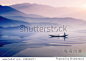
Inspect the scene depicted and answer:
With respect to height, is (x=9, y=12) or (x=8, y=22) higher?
(x=9, y=12)

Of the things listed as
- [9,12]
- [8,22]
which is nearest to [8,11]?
[9,12]

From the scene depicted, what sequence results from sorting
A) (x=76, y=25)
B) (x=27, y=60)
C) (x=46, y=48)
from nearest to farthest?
(x=27, y=60) < (x=46, y=48) < (x=76, y=25)

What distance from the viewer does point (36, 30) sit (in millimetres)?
2484

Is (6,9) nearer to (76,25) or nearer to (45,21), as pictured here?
(45,21)

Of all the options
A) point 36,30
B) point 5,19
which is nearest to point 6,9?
point 5,19

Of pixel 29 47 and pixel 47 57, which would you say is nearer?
pixel 47 57

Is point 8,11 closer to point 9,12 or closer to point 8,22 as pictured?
point 9,12

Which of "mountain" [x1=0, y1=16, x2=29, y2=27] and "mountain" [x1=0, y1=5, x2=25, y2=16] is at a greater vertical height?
"mountain" [x1=0, y1=5, x2=25, y2=16]

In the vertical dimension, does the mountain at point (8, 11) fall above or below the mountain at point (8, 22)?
above

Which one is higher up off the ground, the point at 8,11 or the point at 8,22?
the point at 8,11

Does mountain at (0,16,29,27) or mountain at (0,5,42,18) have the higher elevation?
mountain at (0,5,42,18)

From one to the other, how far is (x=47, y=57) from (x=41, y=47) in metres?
0.35

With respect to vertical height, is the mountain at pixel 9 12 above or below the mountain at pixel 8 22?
above

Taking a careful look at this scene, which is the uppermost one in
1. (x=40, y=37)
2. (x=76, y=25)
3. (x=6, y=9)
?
(x=6, y=9)
